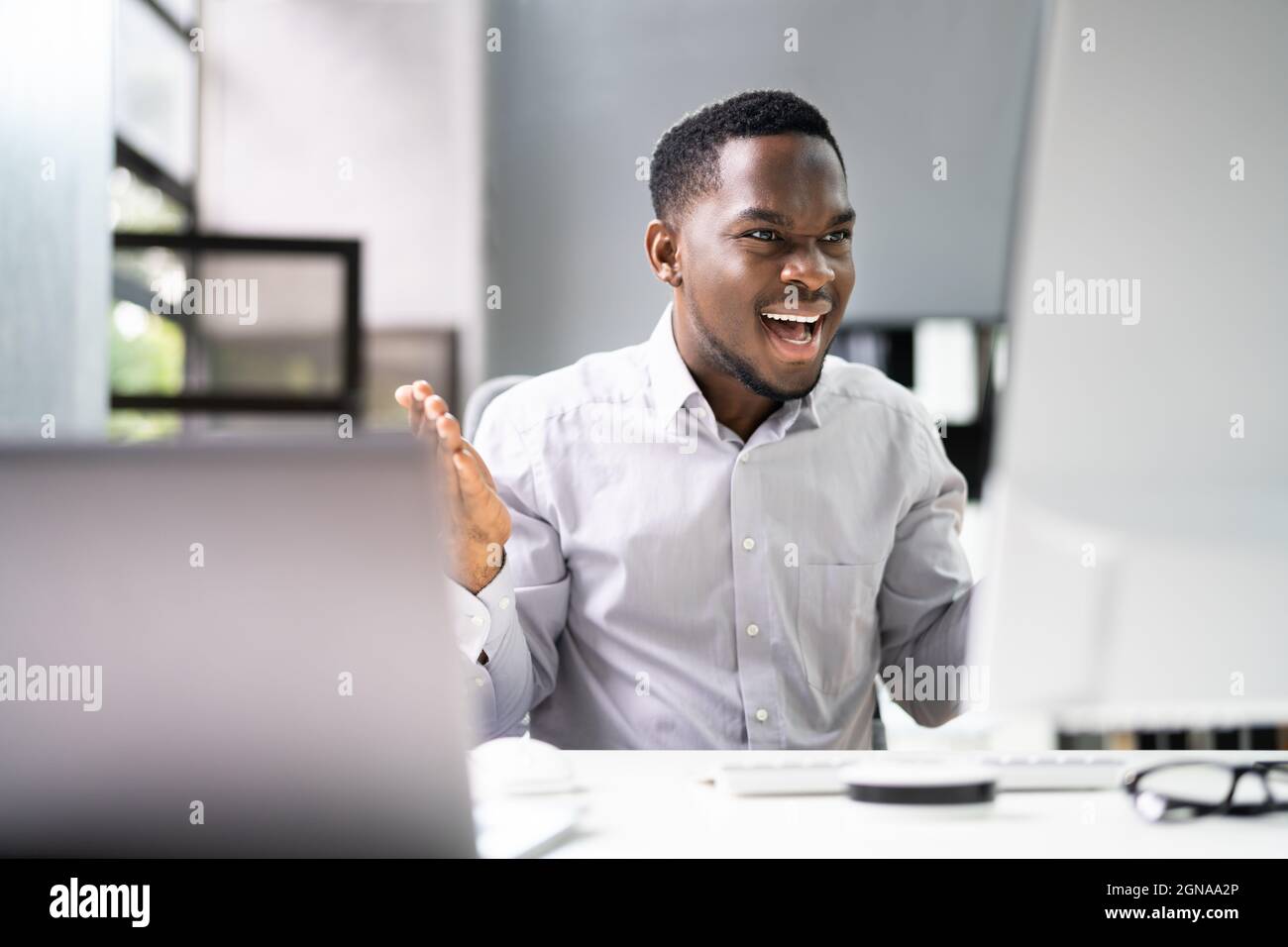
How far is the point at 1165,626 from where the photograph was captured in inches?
23.0

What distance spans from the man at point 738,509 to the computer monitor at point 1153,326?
86cm

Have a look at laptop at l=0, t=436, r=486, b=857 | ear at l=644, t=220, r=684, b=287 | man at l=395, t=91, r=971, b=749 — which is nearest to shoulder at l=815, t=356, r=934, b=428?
man at l=395, t=91, r=971, b=749

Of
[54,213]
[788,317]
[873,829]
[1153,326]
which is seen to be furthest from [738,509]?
[54,213]

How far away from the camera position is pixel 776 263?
156 centimetres

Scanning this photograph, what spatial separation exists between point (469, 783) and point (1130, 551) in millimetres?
342

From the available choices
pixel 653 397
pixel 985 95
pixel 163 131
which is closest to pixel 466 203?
pixel 163 131

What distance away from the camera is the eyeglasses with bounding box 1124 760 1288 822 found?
69cm

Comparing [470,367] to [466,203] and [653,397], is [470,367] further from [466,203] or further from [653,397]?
[653,397]

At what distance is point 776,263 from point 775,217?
0.07 metres

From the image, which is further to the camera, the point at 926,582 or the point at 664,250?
the point at 664,250

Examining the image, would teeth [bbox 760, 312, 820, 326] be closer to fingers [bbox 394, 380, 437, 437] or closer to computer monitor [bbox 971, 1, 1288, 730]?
fingers [bbox 394, 380, 437, 437]

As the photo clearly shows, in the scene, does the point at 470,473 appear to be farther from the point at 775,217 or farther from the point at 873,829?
the point at 775,217

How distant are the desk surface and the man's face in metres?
0.80

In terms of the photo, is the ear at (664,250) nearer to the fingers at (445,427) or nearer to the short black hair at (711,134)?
the short black hair at (711,134)
